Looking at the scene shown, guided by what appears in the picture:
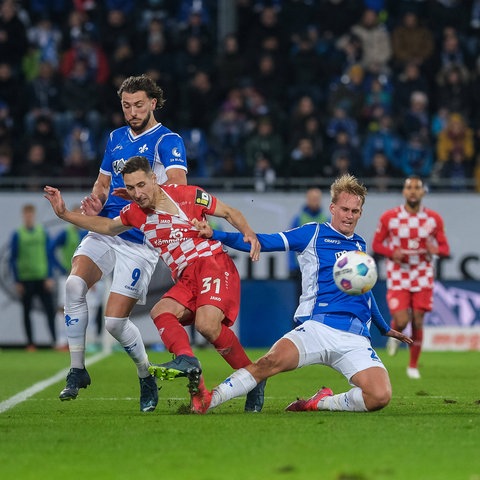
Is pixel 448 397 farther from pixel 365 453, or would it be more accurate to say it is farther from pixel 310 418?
pixel 365 453

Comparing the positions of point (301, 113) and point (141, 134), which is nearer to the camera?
point (141, 134)

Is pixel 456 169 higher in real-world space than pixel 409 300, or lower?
higher

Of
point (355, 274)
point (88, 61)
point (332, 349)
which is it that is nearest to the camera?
point (355, 274)

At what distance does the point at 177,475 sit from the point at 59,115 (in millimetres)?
14769

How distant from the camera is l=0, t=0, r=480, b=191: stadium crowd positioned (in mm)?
19062

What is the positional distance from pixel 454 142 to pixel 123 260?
11.2 meters

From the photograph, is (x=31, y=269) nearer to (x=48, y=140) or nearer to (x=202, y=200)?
(x=48, y=140)

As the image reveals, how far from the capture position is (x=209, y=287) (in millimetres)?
8484

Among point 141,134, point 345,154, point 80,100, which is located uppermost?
point 80,100

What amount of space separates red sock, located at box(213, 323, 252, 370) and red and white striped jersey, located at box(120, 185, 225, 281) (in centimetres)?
54

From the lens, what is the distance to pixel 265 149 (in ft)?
62.2

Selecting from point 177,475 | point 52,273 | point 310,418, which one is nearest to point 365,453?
point 177,475

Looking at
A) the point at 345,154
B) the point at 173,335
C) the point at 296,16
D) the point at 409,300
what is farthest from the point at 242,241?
the point at 296,16

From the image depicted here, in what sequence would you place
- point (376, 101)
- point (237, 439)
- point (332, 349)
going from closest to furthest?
point (237, 439) → point (332, 349) → point (376, 101)
